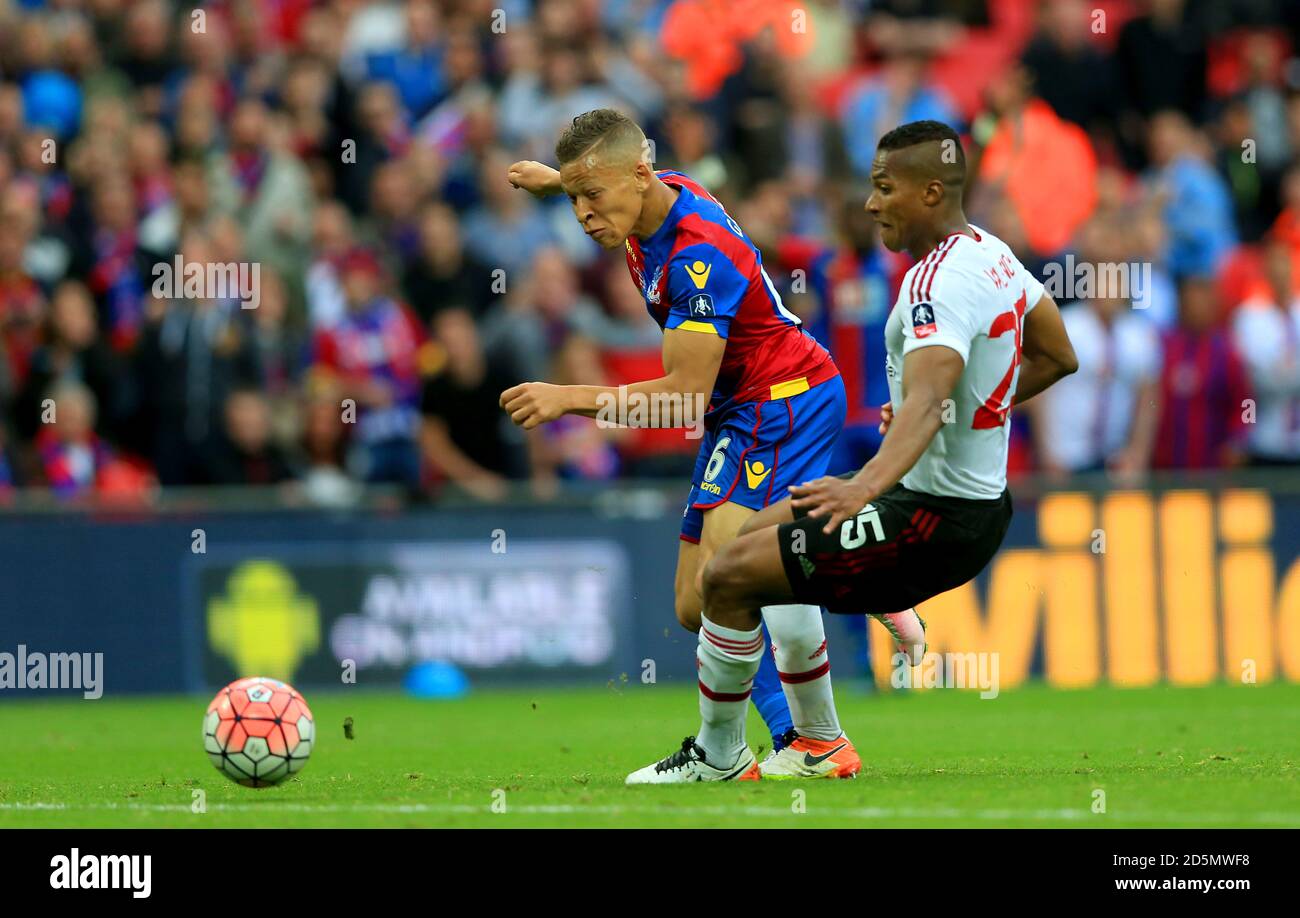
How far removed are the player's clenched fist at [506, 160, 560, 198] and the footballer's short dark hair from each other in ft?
5.62

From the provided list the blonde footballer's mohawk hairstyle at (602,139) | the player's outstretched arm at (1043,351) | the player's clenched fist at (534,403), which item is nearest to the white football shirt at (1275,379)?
the player's outstretched arm at (1043,351)

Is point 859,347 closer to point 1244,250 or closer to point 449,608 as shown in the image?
point 449,608

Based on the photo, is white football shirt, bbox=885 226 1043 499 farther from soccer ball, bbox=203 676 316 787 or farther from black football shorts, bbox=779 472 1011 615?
soccer ball, bbox=203 676 316 787

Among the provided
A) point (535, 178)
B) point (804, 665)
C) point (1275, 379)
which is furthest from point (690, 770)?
point (1275, 379)

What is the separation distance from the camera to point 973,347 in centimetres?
782

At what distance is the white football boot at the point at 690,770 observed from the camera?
334 inches

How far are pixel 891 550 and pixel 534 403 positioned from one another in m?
1.42

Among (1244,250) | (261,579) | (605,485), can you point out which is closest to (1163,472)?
(1244,250)

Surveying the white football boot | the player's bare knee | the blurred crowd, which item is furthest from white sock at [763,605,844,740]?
the blurred crowd

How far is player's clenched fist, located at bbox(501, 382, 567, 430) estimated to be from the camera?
25.2 ft

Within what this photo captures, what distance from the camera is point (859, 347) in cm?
1409

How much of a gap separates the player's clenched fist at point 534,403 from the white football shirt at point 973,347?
128cm

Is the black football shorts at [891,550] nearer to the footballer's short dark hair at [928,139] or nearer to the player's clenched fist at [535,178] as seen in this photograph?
the footballer's short dark hair at [928,139]
